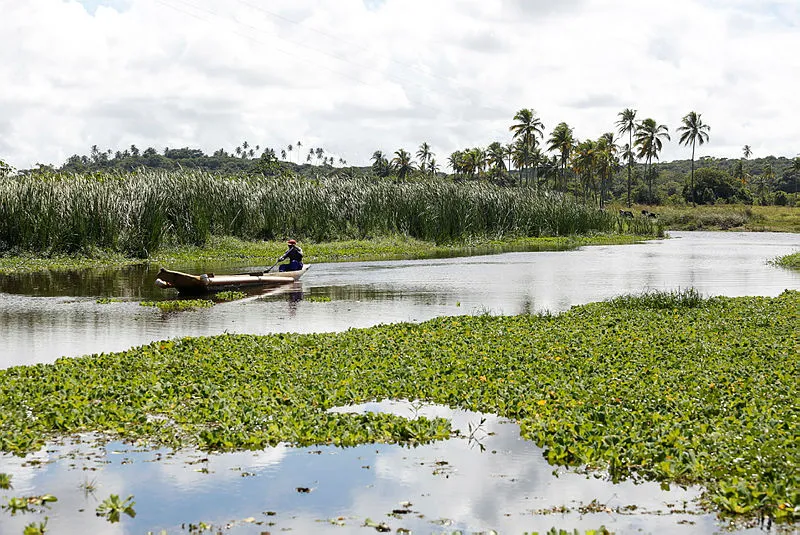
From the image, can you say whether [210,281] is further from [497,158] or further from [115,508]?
[497,158]

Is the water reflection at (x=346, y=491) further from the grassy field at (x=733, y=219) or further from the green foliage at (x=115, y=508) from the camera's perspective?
the grassy field at (x=733, y=219)

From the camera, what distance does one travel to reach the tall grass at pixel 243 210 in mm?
36969

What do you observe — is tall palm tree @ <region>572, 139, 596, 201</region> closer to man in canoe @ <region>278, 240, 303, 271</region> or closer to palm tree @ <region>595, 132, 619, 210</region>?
palm tree @ <region>595, 132, 619, 210</region>

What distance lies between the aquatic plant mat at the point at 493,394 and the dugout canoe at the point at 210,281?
9115mm

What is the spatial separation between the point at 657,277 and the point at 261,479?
25.7 metres

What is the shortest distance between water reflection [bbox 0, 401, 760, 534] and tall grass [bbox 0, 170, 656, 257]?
3009 centimetres

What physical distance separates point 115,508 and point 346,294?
1828cm

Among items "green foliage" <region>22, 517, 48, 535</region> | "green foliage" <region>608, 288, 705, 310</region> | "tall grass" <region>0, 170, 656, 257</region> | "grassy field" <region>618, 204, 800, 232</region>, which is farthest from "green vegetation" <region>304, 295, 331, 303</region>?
"grassy field" <region>618, 204, 800, 232</region>

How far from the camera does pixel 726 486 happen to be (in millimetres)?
7355

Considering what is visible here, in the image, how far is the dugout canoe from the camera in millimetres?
24188

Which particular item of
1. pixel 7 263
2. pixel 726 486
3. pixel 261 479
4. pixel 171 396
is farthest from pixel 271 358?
pixel 7 263

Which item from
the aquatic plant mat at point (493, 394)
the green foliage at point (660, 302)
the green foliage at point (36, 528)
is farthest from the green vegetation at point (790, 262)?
the green foliage at point (36, 528)

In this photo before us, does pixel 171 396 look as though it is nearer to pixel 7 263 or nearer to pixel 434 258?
A: pixel 7 263

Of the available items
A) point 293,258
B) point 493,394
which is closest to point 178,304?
point 293,258
